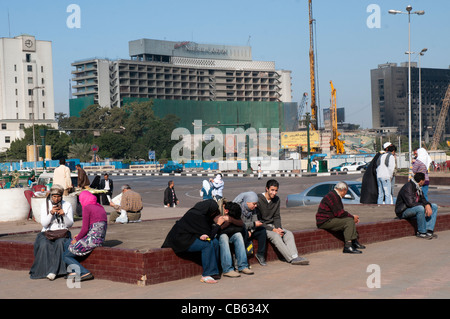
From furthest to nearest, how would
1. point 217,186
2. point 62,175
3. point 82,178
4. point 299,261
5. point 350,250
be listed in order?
1. point 217,186
2. point 82,178
3. point 62,175
4. point 350,250
5. point 299,261

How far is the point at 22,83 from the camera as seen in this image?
141 meters

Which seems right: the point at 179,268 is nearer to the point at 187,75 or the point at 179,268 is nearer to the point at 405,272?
the point at 405,272

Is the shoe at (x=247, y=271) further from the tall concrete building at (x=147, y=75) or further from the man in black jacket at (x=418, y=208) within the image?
the tall concrete building at (x=147, y=75)

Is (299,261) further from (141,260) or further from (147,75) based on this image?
(147,75)

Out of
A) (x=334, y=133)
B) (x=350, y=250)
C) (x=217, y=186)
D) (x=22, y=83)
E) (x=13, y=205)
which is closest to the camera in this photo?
(x=350, y=250)

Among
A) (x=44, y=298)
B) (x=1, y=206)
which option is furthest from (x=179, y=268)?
(x=1, y=206)

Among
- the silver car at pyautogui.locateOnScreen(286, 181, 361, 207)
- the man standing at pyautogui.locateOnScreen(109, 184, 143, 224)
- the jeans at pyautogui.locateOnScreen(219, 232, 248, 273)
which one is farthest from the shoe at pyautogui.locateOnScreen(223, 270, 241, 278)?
the silver car at pyautogui.locateOnScreen(286, 181, 361, 207)

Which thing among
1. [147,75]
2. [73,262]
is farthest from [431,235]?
[147,75]

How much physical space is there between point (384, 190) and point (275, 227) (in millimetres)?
7050

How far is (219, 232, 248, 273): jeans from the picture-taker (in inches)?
356

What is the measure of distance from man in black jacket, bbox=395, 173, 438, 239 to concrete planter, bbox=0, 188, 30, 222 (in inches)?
449

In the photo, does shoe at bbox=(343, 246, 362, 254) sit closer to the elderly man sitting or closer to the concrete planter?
the elderly man sitting

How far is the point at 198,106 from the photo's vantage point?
183375mm

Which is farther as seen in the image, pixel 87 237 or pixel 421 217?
pixel 421 217
